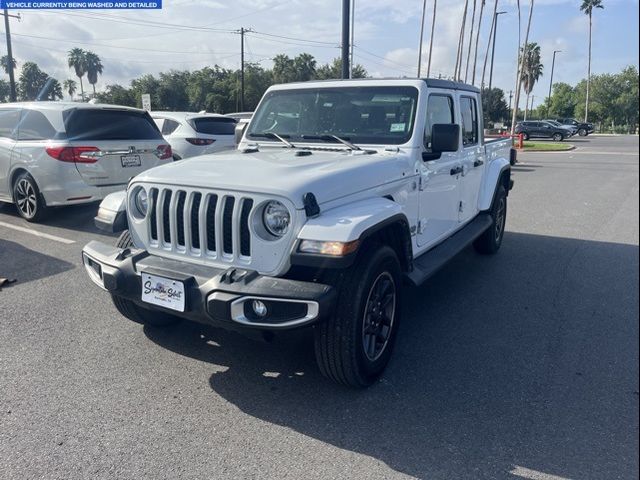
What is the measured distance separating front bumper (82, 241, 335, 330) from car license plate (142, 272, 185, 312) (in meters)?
0.03

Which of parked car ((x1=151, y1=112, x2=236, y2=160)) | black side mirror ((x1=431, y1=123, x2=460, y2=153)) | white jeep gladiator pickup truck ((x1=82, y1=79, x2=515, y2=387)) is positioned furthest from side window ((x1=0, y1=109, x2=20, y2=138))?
black side mirror ((x1=431, y1=123, x2=460, y2=153))

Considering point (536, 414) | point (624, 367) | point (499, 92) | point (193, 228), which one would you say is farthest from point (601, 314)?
point (499, 92)

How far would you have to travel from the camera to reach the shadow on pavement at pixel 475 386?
8.97ft

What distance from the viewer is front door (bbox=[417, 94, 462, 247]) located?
4.29 metres

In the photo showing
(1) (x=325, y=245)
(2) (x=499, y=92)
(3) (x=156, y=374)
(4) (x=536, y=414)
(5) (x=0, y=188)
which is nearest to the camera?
(1) (x=325, y=245)

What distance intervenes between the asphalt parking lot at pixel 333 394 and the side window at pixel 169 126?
6585 mm

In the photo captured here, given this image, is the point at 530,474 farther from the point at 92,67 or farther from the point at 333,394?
the point at 92,67

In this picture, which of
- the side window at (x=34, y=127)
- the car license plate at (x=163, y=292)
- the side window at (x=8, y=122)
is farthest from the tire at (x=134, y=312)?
the side window at (x=8, y=122)

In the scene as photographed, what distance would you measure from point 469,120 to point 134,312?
3.90 metres

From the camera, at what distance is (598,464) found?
262 centimetres

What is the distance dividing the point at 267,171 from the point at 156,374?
1.58 metres

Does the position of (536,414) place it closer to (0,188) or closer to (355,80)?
(355,80)

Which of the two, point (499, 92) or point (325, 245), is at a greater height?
point (499, 92)

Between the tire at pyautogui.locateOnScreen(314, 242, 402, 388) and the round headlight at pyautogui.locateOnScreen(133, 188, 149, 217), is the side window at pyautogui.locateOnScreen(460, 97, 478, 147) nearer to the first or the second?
the tire at pyautogui.locateOnScreen(314, 242, 402, 388)
